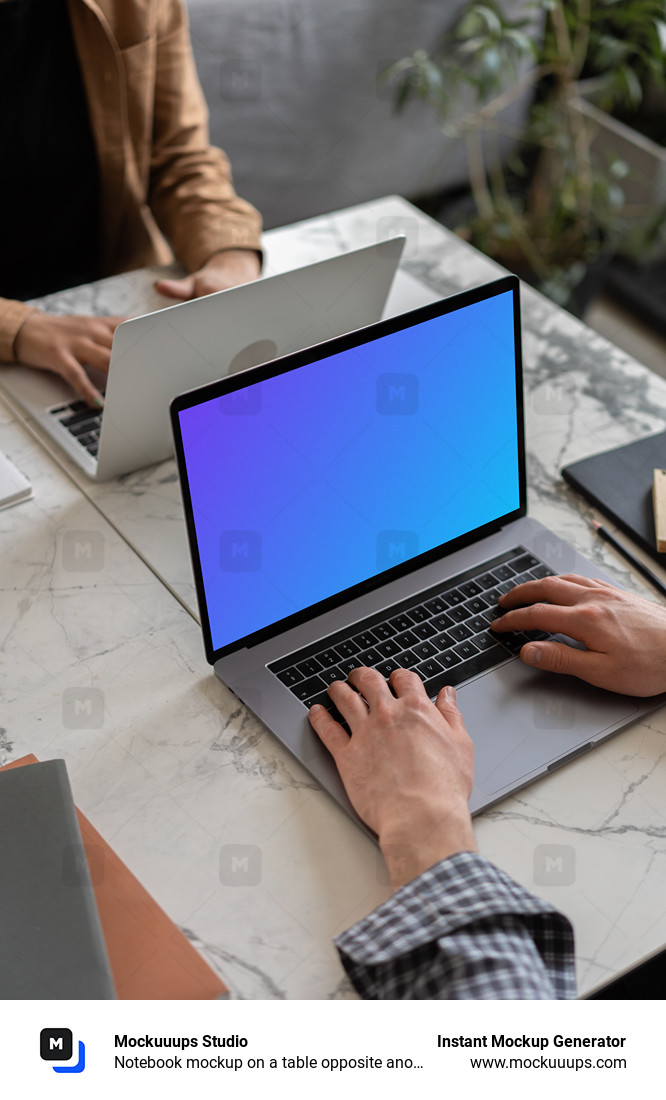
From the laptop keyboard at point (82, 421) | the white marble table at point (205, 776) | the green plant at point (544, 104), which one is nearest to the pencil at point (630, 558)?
the white marble table at point (205, 776)

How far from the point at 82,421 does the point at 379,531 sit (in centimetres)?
45

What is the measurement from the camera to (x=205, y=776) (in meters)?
0.84

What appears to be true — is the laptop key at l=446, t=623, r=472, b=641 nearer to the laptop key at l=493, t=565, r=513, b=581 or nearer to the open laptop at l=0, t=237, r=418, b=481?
the laptop key at l=493, t=565, r=513, b=581

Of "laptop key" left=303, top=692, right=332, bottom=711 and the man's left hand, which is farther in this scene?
the man's left hand

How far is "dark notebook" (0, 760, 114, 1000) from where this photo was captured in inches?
26.3

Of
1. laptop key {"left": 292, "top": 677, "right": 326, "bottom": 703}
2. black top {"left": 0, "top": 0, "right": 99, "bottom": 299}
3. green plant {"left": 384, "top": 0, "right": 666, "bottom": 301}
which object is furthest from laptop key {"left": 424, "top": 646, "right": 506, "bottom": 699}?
green plant {"left": 384, "top": 0, "right": 666, "bottom": 301}

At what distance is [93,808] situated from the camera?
31.6 inches

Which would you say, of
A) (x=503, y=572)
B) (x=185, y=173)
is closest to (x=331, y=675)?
(x=503, y=572)

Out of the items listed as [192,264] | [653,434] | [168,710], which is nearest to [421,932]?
[168,710]

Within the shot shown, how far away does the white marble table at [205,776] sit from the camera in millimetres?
739

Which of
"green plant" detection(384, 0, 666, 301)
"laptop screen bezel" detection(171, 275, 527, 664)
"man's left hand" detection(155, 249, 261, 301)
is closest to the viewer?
"laptop screen bezel" detection(171, 275, 527, 664)
